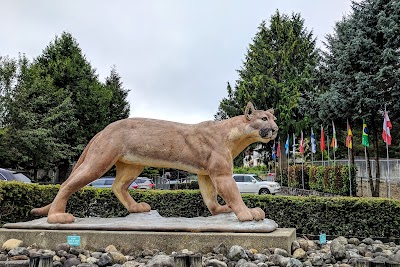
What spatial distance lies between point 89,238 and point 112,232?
0.33 metres

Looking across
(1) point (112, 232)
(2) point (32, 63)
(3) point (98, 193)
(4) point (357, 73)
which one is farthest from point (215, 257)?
(2) point (32, 63)

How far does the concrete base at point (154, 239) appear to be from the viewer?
228 inches

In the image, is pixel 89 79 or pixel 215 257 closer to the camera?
pixel 215 257

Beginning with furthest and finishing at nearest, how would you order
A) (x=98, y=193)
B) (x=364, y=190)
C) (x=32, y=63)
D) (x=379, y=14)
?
(x=32, y=63) → (x=364, y=190) → (x=379, y=14) → (x=98, y=193)

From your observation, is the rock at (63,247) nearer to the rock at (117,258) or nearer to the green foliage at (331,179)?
the rock at (117,258)

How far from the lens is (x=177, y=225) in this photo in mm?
6211

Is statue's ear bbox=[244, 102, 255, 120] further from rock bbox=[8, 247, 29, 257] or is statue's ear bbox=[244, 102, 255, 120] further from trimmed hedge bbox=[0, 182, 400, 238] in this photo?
rock bbox=[8, 247, 29, 257]

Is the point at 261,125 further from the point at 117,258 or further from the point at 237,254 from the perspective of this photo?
the point at 117,258

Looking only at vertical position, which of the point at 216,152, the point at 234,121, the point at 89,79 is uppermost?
the point at 89,79

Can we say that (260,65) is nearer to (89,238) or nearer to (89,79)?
(89,79)

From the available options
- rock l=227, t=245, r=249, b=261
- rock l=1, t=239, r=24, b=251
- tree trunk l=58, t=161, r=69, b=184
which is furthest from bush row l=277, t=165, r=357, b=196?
rock l=1, t=239, r=24, b=251

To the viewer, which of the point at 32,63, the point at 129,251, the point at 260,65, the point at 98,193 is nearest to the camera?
the point at 129,251

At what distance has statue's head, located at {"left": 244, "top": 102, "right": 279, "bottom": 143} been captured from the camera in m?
6.62

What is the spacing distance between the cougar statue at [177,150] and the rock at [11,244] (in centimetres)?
50
